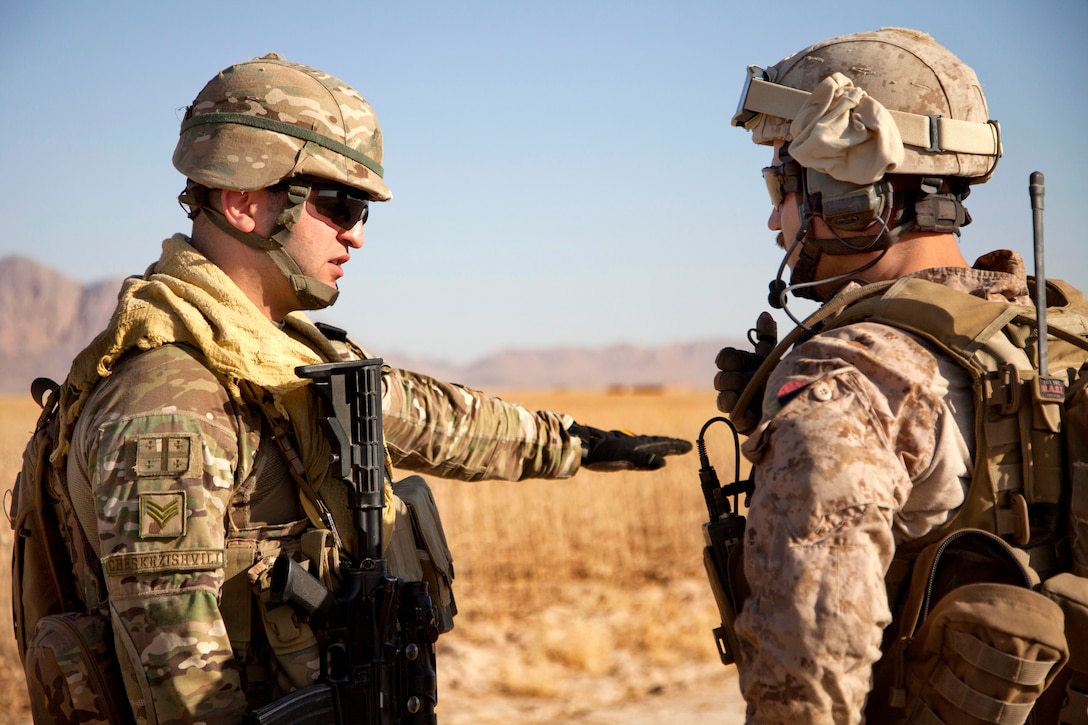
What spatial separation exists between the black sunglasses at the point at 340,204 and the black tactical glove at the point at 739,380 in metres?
1.44

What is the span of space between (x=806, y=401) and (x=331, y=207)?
1948 mm

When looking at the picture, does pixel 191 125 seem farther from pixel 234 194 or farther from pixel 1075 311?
pixel 1075 311

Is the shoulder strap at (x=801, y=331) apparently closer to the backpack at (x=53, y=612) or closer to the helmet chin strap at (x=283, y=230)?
the helmet chin strap at (x=283, y=230)

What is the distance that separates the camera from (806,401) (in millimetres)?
2533

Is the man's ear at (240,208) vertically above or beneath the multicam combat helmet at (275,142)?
beneath

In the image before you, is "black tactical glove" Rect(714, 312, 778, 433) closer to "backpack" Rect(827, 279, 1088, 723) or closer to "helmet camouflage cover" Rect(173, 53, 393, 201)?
"backpack" Rect(827, 279, 1088, 723)

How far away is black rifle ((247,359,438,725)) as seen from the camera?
3.14 metres

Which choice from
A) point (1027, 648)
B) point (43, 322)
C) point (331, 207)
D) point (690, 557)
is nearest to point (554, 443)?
point (331, 207)

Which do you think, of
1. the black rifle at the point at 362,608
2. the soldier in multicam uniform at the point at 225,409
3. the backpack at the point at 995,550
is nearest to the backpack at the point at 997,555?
the backpack at the point at 995,550

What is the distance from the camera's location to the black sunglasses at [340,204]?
362cm

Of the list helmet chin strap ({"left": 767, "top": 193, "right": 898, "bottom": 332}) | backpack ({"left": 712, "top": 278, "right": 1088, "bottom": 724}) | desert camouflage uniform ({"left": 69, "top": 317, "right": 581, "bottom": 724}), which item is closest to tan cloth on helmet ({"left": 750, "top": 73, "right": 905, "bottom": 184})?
helmet chin strap ({"left": 767, "top": 193, "right": 898, "bottom": 332})

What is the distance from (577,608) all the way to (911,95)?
360 inches

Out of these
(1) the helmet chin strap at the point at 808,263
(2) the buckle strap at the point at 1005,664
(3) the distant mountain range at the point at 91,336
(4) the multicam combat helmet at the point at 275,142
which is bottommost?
(2) the buckle strap at the point at 1005,664

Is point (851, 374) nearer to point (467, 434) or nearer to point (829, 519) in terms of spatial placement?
point (829, 519)
